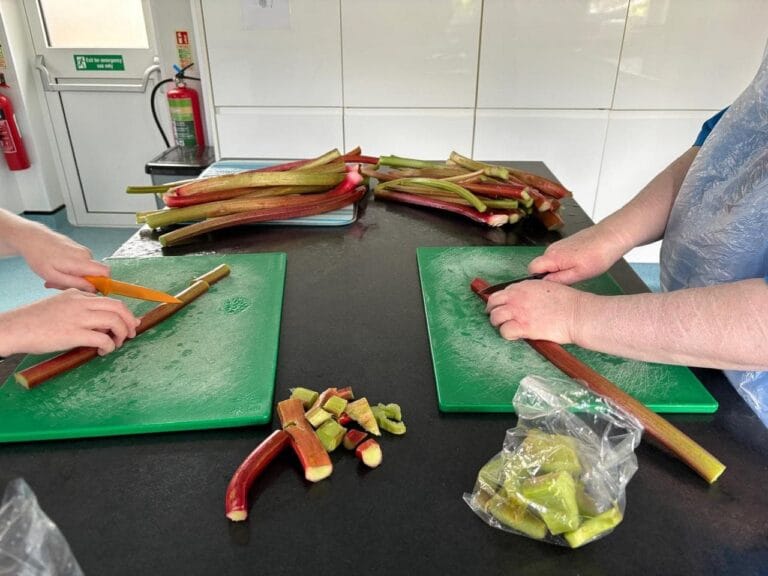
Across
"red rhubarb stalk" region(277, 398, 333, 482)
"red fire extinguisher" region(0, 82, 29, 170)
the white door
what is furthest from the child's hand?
"red fire extinguisher" region(0, 82, 29, 170)

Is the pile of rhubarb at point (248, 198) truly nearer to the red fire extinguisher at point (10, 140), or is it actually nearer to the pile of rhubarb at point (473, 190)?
the pile of rhubarb at point (473, 190)

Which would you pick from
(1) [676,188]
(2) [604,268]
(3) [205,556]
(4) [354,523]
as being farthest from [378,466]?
(1) [676,188]

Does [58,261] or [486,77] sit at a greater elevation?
[486,77]

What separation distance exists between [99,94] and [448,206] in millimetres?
3074

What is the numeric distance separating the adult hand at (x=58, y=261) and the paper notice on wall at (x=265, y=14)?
2020mm

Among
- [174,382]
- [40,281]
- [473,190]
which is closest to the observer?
[174,382]

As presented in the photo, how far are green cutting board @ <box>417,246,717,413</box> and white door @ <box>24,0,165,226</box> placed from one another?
3210 mm

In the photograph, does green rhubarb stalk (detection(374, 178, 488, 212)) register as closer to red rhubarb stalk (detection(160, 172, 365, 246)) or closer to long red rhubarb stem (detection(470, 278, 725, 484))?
red rhubarb stalk (detection(160, 172, 365, 246))

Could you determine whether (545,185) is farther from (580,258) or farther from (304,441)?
(304,441)

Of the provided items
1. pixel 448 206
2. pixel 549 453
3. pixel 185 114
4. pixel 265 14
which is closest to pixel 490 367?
pixel 549 453

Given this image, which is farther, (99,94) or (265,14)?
(99,94)

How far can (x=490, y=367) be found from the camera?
0.87 m

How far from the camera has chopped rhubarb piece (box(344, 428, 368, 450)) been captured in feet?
2.37

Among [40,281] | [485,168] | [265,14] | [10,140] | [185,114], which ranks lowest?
[40,281]
